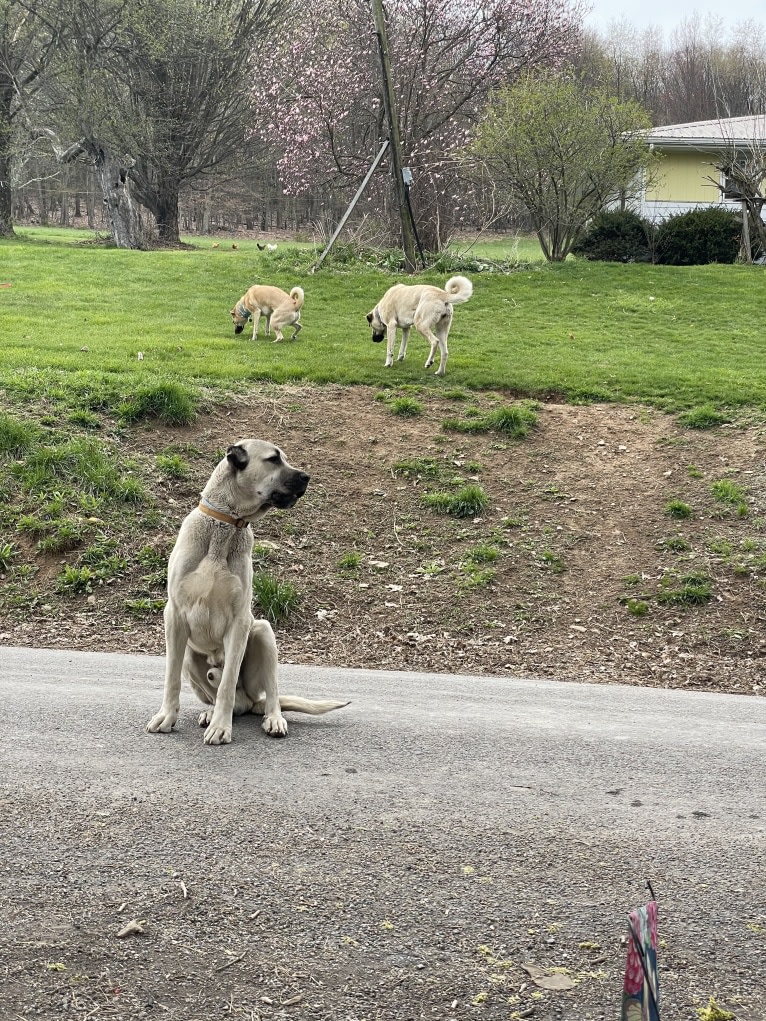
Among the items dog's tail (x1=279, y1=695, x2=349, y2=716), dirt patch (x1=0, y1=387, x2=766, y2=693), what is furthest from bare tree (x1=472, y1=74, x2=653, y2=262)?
dog's tail (x1=279, y1=695, x2=349, y2=716)

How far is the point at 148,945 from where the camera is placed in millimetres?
3438

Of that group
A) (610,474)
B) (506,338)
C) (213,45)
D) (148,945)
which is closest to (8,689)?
(148,945)

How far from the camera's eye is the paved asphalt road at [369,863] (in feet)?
10.7

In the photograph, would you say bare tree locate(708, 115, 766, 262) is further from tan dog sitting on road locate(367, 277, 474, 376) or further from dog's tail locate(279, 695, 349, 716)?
dog's tail locate(279, 695, 349, 716)

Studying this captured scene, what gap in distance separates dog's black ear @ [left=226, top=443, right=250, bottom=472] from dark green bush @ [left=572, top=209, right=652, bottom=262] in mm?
22328

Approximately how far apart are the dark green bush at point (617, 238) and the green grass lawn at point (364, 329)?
7.04ft

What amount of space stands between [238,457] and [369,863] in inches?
86.1

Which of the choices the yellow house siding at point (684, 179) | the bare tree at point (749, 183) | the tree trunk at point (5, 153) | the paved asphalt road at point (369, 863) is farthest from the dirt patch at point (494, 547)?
the yellow house siding at point (684, 179)

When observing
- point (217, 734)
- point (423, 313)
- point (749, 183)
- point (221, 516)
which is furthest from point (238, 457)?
point (749, 183)

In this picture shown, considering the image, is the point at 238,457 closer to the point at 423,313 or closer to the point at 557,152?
the point at 423,313

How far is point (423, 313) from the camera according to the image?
1493 centimetres

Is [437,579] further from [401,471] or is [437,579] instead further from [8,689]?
[8,689]

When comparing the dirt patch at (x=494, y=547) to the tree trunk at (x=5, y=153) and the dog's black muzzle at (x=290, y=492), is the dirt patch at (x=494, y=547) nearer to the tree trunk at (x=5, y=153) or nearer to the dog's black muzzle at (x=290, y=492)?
the dog's black muzzle at (x=290, y=492)

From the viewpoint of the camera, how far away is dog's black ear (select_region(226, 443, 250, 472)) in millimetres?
5301
